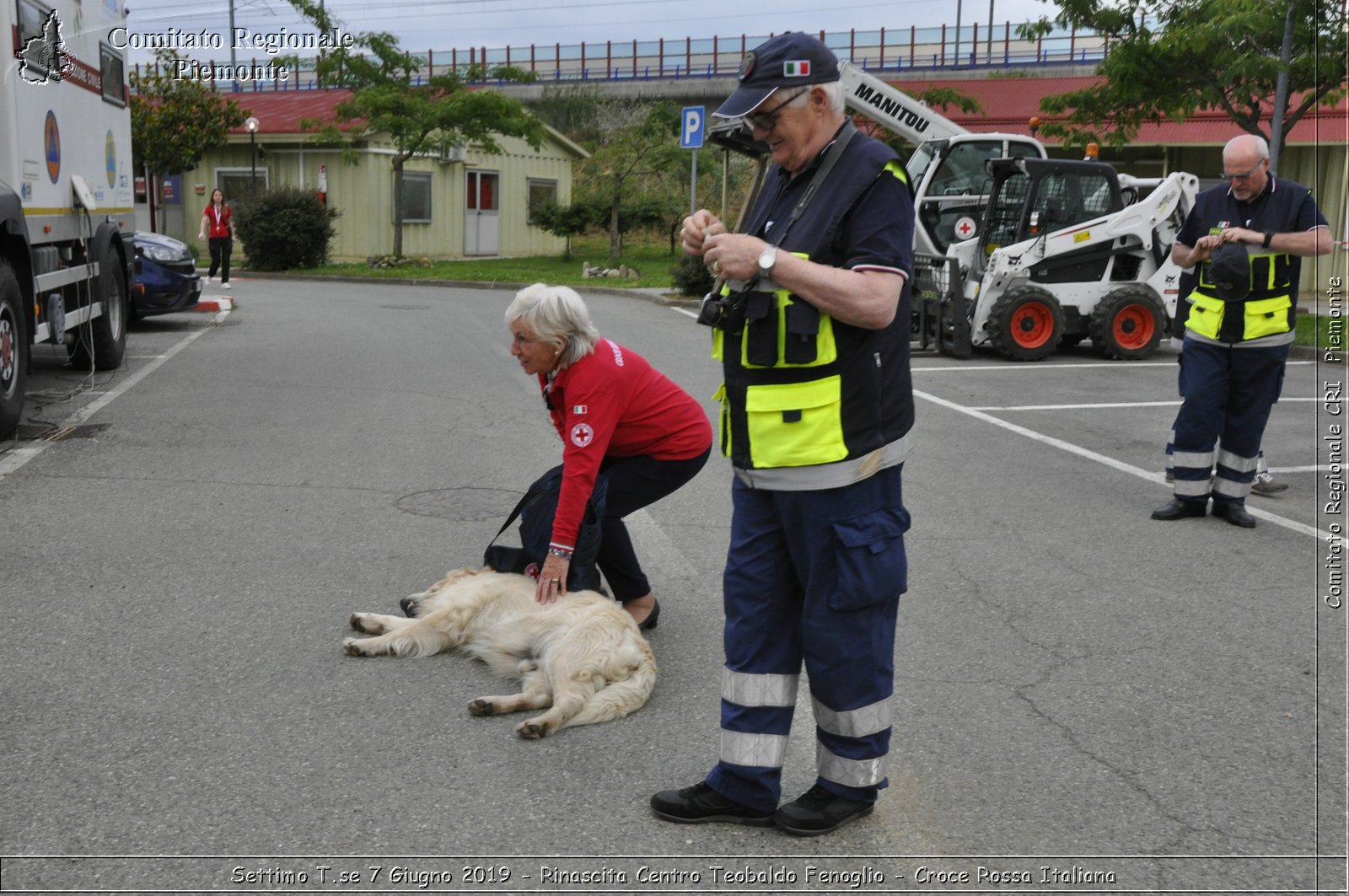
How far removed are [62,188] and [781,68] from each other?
9.13 metres

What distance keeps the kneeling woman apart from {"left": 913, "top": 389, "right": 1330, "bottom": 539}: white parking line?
392 cm

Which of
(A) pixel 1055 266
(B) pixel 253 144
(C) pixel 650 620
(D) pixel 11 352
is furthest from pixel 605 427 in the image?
(B) pixel 253 144

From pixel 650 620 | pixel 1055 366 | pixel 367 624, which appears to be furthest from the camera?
pixel 1055 366

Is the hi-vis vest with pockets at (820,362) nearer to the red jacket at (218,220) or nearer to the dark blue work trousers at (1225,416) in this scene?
the dark blue work trousers at (1225,416)

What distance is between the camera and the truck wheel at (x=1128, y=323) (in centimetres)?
1511

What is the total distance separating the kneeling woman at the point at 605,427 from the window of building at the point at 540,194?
3292cm

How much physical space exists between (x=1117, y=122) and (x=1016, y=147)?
4327 millimetres

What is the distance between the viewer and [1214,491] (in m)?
7.32

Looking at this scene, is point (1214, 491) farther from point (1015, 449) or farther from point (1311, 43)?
point (1311, 43)

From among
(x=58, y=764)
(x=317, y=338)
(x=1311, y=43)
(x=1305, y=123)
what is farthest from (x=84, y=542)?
(x=1305, y=123)

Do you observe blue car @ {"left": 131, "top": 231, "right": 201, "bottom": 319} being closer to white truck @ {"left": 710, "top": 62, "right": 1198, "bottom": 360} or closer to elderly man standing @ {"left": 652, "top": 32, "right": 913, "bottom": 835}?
white truck @ {"left": 710, "top": 62, "right": 1198, "bottom": 360}

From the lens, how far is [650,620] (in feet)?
17.0

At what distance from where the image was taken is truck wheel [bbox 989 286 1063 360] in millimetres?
14688

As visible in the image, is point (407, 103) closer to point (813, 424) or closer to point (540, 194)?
point (540, 194)
